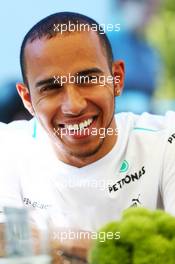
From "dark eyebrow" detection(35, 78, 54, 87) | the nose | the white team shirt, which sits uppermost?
"dark eyebrow" detection(35, 78, 54, 87)

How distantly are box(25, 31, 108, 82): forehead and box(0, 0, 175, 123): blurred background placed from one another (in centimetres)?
6

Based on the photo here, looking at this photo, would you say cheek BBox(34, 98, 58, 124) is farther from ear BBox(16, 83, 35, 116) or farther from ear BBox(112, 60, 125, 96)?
ear BBox(112, 60, 125, 96)

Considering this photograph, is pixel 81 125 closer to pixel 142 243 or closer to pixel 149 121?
pixel 149 121

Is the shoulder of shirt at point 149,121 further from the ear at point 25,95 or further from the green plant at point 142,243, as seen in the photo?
the green plant at point 142,243

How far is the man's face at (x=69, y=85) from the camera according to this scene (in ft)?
3.28

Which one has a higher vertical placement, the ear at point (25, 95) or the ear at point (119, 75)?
the ear at point (119, 75)

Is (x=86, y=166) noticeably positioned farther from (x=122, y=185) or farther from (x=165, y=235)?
(x=165, y=235)

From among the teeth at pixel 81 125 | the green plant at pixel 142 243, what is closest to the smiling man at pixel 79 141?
the teeth at pixel 81 125

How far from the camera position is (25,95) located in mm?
1068

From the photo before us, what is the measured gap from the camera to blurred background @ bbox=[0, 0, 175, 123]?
1056 mm

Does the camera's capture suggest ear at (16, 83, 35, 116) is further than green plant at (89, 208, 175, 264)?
Yes

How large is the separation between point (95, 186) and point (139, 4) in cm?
43

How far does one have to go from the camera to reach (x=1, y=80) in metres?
1.08

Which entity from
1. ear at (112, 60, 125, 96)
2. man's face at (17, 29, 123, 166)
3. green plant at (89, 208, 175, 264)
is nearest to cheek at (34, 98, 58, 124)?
man's face at (17, 29, 123, 166)
